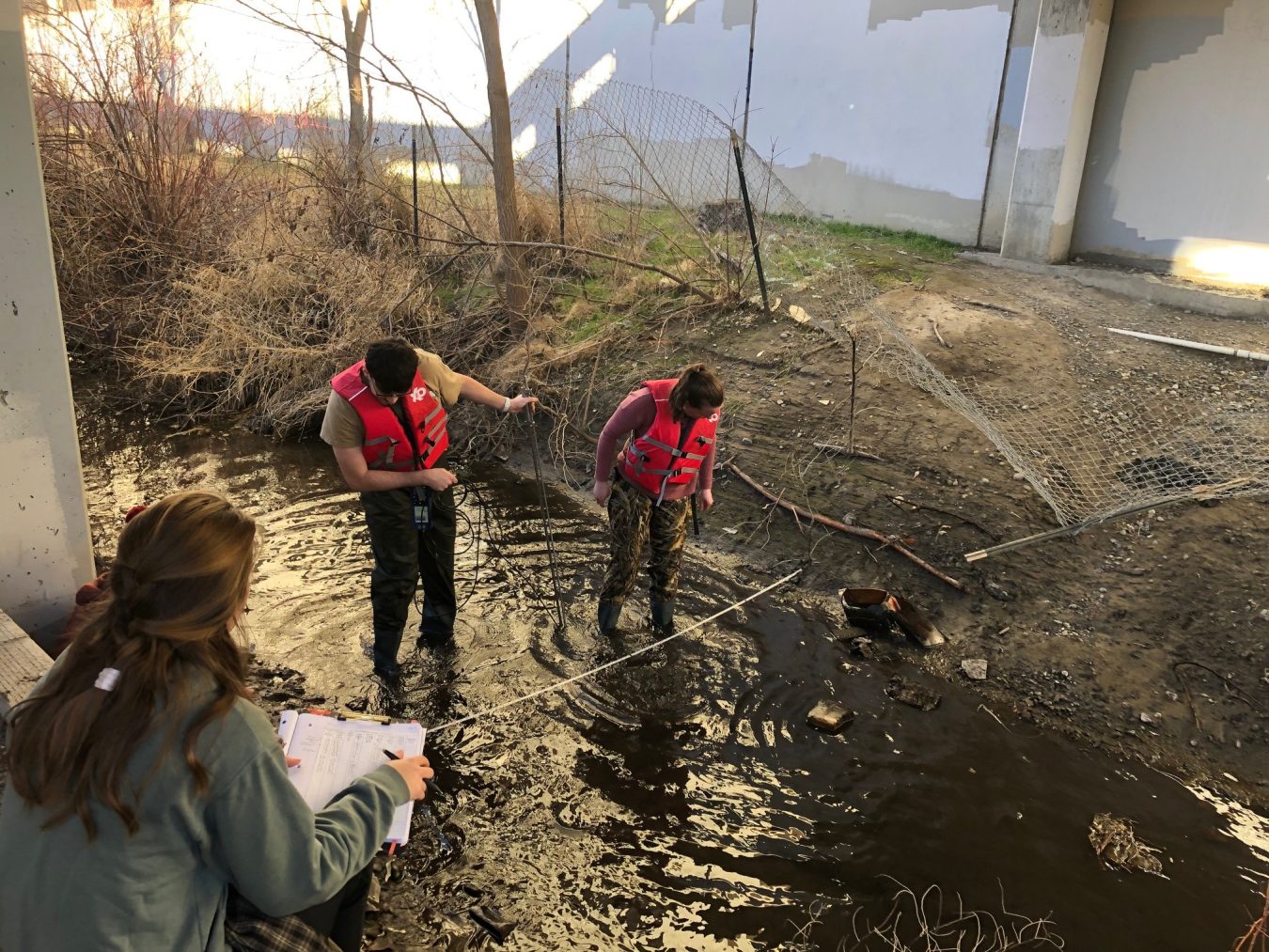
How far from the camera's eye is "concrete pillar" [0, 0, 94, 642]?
157 inches

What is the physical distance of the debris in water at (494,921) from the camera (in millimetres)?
3375

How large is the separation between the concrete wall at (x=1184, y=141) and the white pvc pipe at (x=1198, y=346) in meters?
Result: 1.99

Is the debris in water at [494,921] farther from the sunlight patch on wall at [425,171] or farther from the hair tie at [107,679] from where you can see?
the sunlight patch on wall at [425,171]

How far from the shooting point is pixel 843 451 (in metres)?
7.07

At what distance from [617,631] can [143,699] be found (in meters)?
3.91

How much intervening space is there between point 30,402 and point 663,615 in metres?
3.43

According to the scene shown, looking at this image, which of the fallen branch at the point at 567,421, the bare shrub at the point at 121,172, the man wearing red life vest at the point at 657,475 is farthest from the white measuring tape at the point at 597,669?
the bare shrub at the point at 121,172

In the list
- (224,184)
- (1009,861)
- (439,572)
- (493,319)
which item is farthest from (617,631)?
(224,184)

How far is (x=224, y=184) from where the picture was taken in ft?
34.3

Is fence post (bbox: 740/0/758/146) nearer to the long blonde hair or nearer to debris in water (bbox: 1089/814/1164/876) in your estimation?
debris in water (bbox: 1089/814/1164/876)

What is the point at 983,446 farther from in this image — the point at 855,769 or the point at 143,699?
the point at 143,699

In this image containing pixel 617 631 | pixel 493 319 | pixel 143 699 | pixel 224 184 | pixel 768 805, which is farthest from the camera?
pixel 224 184

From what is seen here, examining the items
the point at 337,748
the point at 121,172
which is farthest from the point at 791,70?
the point at 337,748

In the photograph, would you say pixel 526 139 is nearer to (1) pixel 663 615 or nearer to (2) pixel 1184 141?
(2) pixel 1184 141
